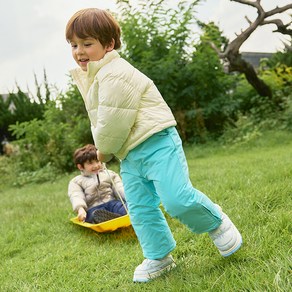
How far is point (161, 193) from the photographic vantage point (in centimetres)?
187

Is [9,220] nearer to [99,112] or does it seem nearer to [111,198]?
[111,198]

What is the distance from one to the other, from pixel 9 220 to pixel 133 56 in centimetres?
541

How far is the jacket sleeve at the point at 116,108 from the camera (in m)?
1.87

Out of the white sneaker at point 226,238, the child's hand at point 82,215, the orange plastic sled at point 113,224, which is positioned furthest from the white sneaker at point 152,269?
the child's hand at point 82,215

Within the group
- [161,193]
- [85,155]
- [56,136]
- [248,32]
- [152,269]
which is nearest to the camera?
[161,193]

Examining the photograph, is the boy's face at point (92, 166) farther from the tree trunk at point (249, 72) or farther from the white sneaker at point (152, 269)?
the tree trunk at point (249, 72)

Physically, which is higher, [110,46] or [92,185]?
[110,46]

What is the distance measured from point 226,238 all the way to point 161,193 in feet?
1.19

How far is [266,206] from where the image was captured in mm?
2633

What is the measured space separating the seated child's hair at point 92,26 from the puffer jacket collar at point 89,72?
0.07 meters

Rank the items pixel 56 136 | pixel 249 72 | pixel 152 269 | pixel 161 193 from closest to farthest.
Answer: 1. pixel 161 193
2. pixel 152 269
3. pixel 56 136
4. pixel 249 72

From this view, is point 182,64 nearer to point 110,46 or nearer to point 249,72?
point 249,72

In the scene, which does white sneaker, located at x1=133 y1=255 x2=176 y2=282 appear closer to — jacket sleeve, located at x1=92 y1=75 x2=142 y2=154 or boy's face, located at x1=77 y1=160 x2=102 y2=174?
jacket sleeve, located at x1=92 y1=75 x2=142 y2=154

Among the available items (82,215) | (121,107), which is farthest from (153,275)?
(82,215)
